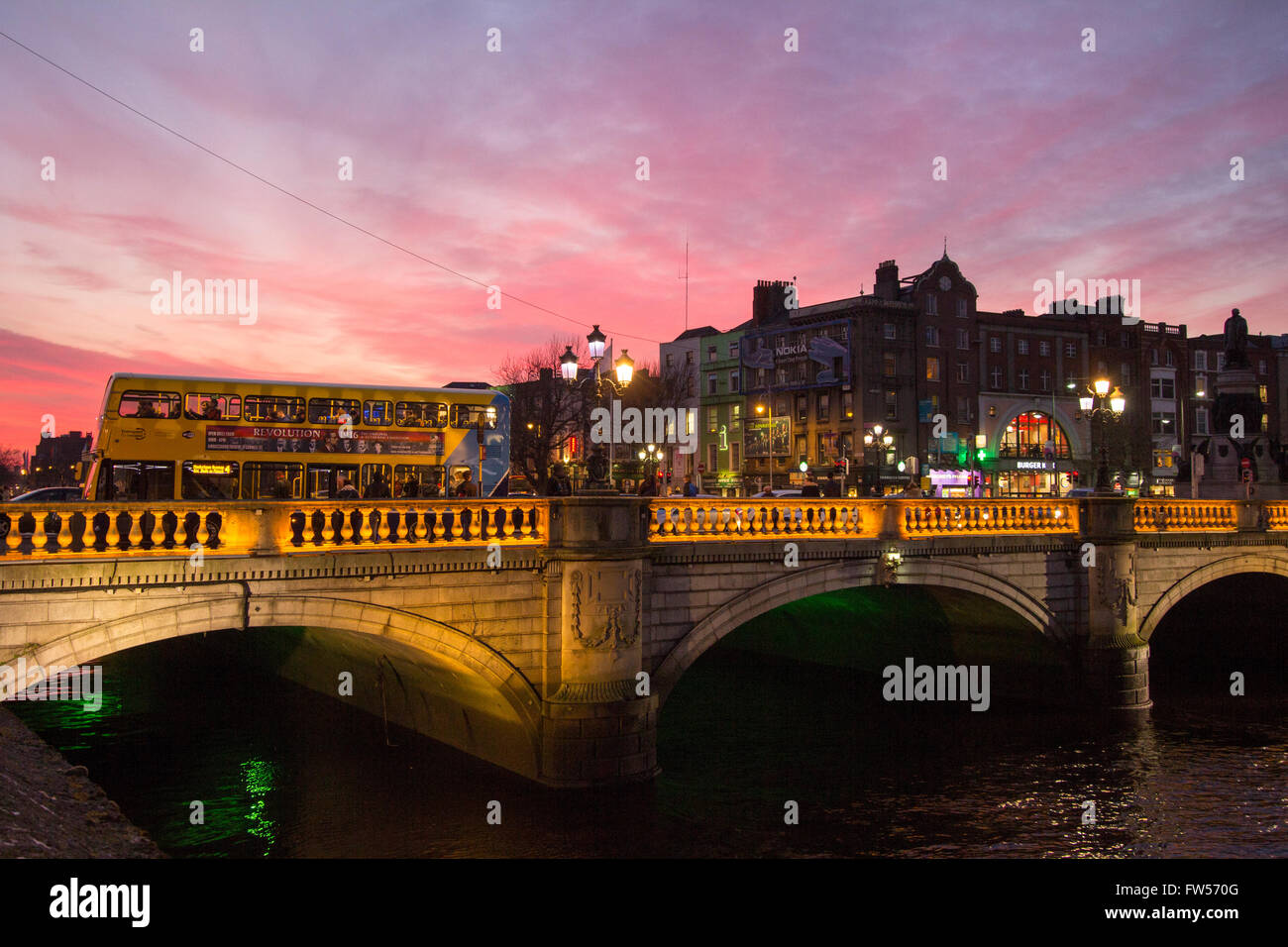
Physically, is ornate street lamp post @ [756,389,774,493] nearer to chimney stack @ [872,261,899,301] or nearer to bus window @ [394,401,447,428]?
chimney stack @ [872,261,899,301]

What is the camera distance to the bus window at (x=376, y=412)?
78.2 feet

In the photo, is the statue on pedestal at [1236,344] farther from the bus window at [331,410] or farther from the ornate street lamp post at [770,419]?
the ornate street lamp post at [770,419]

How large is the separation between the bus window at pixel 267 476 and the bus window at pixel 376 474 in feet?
4.71

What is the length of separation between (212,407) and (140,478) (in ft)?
7.16

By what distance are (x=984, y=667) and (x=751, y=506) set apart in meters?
11.1

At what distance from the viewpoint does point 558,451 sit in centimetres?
5975

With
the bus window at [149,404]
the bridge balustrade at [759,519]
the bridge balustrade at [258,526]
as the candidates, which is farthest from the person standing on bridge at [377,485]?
the bridge balustrade at [759,519]

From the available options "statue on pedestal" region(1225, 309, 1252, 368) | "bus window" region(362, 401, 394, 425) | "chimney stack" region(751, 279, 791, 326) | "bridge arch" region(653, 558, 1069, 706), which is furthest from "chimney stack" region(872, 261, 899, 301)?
"bus window" region(362, 401, 394, 425)

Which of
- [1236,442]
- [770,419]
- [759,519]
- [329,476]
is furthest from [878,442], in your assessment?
[759,519]

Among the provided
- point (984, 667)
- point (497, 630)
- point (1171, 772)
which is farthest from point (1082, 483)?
point (497, 630)

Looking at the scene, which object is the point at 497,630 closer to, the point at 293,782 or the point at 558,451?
the point at 293,782

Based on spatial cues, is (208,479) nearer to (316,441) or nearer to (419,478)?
(316,441)

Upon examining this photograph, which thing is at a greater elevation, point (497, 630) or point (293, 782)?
point (497, 630)

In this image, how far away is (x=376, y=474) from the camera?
23953mm
